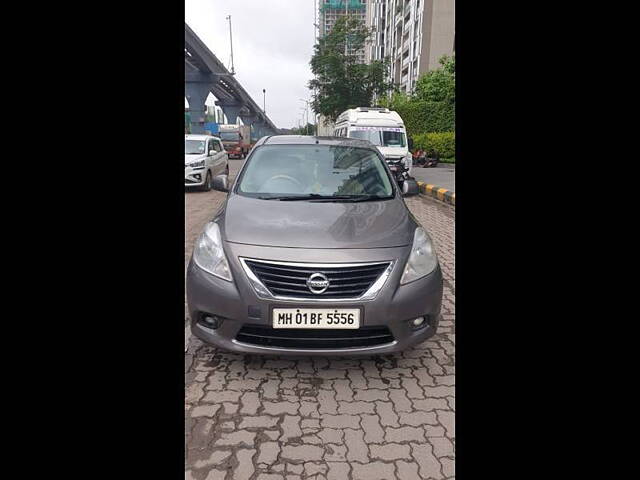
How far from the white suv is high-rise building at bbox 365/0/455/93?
2338 centimetres

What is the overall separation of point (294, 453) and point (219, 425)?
454mm

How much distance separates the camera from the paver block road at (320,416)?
2.08 metres

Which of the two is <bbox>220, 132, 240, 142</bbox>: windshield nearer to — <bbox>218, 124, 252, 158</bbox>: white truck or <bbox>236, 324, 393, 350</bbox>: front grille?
<bbox>218, 124, 252, 158</bbox>: white truck

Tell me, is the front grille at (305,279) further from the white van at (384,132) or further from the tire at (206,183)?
the white van at (384,132)

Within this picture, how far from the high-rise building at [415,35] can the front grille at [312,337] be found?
109ft

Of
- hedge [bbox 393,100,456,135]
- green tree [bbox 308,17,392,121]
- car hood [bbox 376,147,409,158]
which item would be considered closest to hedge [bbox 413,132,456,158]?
hedge [bbox 393,100,456,135]

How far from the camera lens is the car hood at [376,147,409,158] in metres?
14.4

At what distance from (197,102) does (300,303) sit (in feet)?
133

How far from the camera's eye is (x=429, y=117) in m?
24.9

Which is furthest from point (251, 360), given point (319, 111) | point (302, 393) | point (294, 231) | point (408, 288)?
point (319, 111)

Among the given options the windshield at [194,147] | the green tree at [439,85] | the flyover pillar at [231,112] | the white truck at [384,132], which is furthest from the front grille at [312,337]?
the flyover pillar at [231,112]

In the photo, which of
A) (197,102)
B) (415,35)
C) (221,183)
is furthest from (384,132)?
(415,35)

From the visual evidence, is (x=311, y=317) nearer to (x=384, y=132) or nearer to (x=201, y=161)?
(x=201, y=161)

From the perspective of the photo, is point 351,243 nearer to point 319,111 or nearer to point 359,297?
point 359,297
